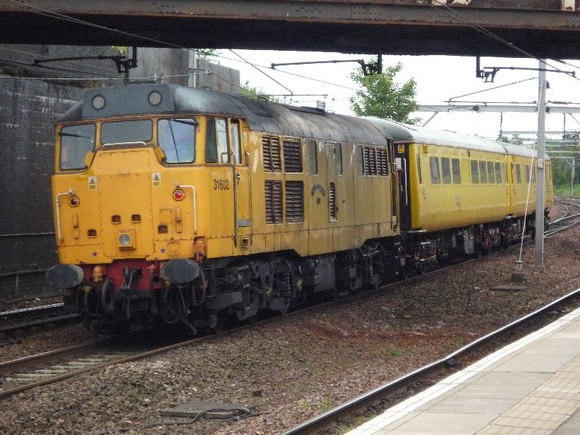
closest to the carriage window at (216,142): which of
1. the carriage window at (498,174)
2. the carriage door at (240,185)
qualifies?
the carriage door at (240,185)

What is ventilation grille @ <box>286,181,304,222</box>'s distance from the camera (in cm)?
1764

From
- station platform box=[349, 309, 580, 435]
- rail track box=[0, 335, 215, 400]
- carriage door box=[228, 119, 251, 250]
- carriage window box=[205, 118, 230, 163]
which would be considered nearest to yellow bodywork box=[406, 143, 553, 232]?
carriage door box=[228, 119, 251, 250]

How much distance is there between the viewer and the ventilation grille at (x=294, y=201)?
17641mm

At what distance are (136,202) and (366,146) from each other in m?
7.85

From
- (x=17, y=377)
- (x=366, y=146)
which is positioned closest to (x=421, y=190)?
(x=366, y=146)

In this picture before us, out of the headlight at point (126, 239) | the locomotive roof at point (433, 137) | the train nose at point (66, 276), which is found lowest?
the train nose at point (66, 276)

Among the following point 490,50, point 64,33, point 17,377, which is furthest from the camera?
point 490,50

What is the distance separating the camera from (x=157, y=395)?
11.9 meters

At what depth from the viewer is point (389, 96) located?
48.7 metres

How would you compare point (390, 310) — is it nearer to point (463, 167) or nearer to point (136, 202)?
point (136, 202)

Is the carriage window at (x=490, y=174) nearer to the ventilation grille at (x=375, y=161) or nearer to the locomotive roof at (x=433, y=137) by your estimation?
the locomotive roof at (x=433, y=137)

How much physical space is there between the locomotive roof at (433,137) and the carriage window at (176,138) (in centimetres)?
968

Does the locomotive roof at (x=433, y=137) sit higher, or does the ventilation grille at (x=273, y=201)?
the locomotive roof at (x=433, y=137)

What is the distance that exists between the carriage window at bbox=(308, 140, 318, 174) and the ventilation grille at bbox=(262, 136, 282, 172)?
4.54 ft
